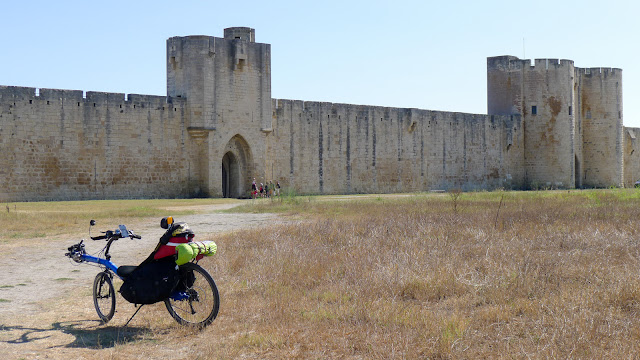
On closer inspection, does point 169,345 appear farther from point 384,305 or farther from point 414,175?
point 414,175

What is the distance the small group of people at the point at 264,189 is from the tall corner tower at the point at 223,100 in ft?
1.61

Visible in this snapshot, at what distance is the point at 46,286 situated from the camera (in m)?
7.37

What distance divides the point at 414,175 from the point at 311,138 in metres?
6.76

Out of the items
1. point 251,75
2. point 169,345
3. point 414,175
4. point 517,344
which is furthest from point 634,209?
point 414,175

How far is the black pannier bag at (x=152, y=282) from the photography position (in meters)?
5.35

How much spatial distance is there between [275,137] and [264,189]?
95.9 inches

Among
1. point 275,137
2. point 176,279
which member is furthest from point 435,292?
point 275,137

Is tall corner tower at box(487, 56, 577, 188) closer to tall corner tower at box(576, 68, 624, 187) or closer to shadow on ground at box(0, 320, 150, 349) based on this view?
tall corner tower at box(576, 68, 624, 187)

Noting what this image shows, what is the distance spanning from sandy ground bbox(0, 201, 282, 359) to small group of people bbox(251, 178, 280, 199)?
1294cm

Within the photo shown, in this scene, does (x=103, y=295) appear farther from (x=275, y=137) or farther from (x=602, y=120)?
(x=602, y=120)

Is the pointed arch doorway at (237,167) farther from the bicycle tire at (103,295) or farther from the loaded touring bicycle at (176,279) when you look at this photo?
the loaded touring bicycle at (176,279)

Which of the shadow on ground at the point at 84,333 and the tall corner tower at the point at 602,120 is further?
the tall corner tower at the point at 602,120

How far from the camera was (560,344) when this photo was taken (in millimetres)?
4496

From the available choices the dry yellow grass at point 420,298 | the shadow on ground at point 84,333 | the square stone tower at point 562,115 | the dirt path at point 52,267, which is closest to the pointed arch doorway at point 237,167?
the dirt path at point 52,267
